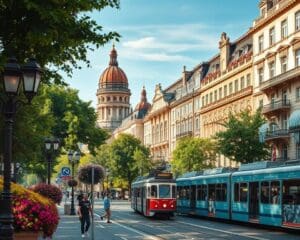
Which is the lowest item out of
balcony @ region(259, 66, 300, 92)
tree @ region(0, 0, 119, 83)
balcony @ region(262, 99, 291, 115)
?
tree @ region(0, 0, 119, 83)

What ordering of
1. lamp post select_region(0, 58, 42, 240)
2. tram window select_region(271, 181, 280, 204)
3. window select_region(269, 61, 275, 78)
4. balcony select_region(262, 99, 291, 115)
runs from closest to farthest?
lamp post select_region(0, 58, 42, 240) → tram window select_region(271, 181, 280, 204) → balcony select_region(262, 99, 291, 115) → window select_region(269, 61, 275, 78)

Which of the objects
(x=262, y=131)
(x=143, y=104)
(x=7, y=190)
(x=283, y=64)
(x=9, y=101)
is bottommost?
(x=7, y=190)

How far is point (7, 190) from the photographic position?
42.5ft

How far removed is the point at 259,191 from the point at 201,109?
61.5 metres

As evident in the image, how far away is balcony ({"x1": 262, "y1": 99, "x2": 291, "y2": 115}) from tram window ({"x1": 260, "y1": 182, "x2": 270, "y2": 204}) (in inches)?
1133

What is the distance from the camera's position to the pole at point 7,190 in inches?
493

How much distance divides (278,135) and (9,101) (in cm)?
4854

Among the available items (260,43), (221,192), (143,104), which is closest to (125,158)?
(143,104)

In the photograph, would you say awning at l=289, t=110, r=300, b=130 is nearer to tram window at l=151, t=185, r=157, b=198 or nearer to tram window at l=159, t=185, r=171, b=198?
tram window at l=159, t=185, r=171, b=198

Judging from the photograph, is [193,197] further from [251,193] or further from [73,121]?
[73,121]

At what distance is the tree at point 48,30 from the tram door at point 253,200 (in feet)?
57.1

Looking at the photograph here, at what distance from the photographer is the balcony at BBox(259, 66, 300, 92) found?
58.0 metres

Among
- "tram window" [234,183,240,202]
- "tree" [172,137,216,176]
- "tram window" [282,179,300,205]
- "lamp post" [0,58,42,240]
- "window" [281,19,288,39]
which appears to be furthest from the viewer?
"tree" [172,137,216,176]

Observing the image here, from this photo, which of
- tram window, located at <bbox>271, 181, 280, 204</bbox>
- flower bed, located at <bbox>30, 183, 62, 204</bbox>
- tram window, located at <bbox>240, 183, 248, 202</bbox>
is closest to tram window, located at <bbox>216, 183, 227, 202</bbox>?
tram window, located at <bbox>240, 183, 248, 202</bbox>
